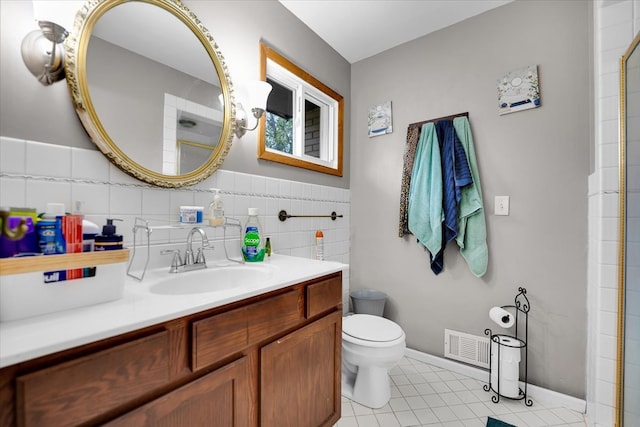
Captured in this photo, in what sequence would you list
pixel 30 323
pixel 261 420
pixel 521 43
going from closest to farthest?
pixel 30 323
pixel 261 420
pixel 521 43

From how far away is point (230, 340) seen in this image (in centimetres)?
86

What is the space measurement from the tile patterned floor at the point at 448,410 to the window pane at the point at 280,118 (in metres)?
1.69

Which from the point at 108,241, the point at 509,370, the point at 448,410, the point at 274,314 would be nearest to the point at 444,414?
the point at 448,410

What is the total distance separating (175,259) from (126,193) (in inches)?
12.7

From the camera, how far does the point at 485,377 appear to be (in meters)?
1.82

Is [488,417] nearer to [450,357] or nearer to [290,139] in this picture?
[450,357]

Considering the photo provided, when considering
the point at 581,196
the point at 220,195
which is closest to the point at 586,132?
the point at 581,196

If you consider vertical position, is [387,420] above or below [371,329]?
below

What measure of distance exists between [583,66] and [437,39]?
2.99 feet

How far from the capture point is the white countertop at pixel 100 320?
52cm

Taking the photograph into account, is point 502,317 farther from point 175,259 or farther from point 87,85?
point 87,85

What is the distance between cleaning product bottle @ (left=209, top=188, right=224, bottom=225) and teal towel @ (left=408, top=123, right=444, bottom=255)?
1.35 metres

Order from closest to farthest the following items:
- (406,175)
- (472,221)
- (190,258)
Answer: (190,258) < (472,221) < (406,175)

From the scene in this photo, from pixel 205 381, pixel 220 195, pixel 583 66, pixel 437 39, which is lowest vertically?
pixel 205 381
